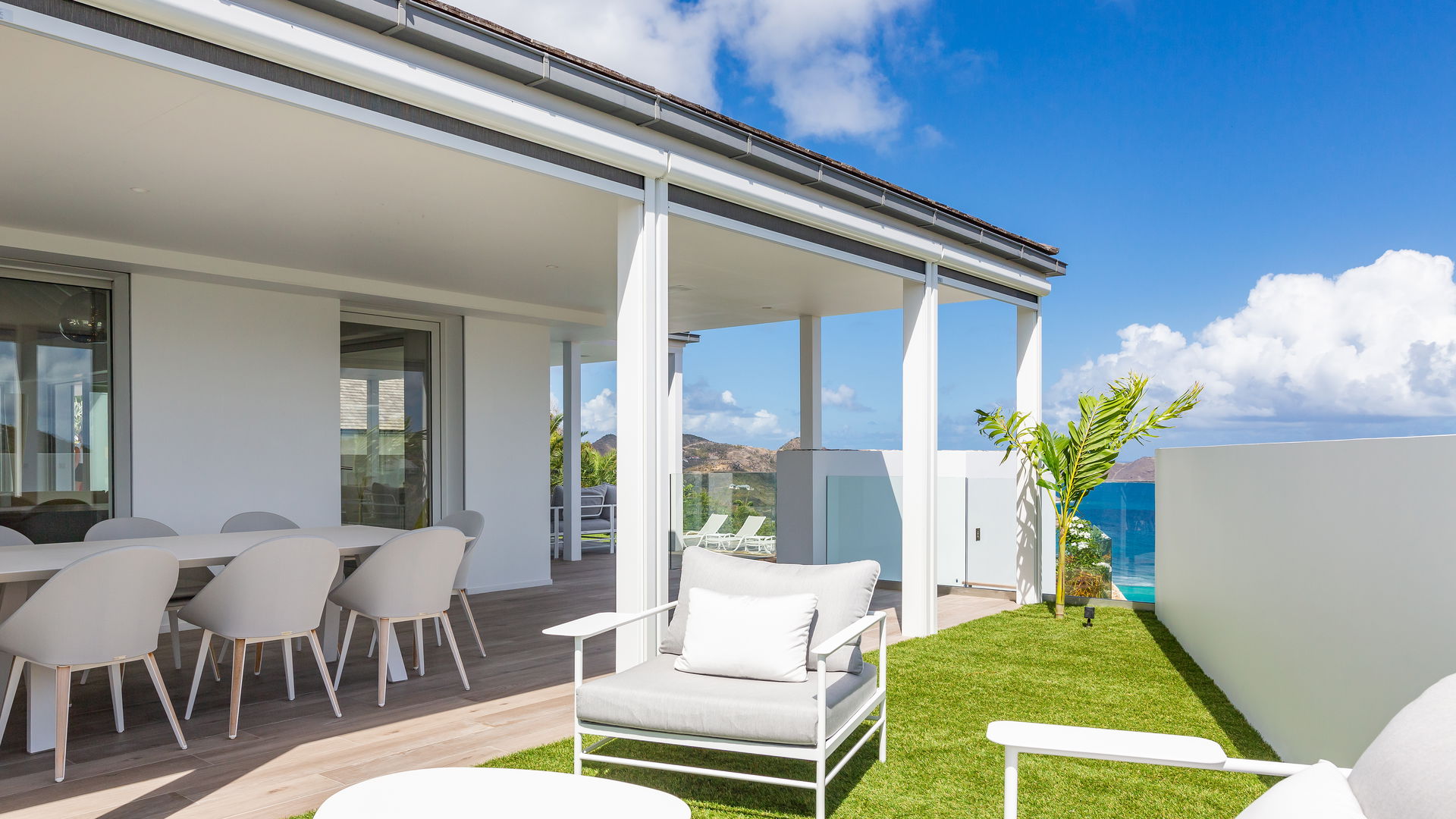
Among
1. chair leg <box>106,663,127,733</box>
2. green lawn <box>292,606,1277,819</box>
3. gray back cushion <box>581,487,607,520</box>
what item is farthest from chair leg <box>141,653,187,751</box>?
gray back cushion <box>581,487,607,520</box>

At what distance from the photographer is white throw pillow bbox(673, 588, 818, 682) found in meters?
3.69

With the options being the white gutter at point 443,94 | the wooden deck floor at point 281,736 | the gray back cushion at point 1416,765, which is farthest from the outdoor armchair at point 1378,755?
Answer: the white gutter at point 443,94

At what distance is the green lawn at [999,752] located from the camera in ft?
11.4

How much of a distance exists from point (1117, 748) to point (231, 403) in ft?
22.0

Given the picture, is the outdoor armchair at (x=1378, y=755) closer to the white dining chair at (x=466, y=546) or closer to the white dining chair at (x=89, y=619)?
the white dining chair at (x=89, y=619)

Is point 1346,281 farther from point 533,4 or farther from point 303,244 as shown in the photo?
point 303,244

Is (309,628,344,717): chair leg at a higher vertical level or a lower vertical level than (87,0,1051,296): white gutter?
lower

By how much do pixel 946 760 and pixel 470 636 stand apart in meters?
3.78

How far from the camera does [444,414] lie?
28.5ft

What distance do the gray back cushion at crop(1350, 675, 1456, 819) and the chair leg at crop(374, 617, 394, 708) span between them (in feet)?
13.6

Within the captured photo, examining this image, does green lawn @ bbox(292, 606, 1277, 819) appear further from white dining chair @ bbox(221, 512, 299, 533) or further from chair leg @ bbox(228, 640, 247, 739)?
white dining chair @ bbox(221, 512, 299, 533)

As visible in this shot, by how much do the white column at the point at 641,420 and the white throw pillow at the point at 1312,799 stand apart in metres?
3.13

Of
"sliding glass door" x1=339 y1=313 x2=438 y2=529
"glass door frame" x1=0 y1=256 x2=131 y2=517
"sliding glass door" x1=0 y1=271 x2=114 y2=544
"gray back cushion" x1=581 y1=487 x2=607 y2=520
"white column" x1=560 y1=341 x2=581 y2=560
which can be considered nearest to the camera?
"sliding glass door" x1=0 y1=271 x2=114 y2=544

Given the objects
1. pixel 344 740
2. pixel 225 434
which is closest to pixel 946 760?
pixel 344 740
